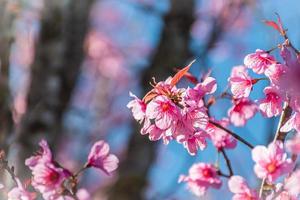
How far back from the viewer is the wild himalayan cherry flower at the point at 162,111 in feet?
3.66

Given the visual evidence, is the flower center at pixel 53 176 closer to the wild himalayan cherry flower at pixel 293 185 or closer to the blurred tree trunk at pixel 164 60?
the wild himalayan cherry flower at pixel 293 185

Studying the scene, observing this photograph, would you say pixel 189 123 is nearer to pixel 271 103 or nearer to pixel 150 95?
pixel 150 95

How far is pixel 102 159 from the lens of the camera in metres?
→ 1.34

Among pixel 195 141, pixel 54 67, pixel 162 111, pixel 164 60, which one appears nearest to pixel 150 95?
pixel 162 111

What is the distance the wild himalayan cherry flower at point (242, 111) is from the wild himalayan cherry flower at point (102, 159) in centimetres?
35

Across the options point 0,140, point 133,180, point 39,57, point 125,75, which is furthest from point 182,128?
point 125,75

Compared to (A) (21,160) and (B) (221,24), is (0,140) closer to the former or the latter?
(A) (21,160)

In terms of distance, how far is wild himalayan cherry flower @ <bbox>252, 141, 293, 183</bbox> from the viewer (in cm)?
112

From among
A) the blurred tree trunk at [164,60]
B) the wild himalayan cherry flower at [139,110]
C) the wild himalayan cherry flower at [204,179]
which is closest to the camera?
the wild himalayan cherry flower at [139,110]

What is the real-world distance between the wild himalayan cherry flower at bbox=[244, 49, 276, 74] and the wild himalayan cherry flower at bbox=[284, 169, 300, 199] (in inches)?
10.3

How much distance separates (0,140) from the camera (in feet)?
7.14

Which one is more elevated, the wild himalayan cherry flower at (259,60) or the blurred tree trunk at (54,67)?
the blurred tree trunk at (54,67)

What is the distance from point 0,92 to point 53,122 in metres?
0.43

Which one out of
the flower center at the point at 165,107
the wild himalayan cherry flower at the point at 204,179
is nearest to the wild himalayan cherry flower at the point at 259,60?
the flower center at the point at 165,107
